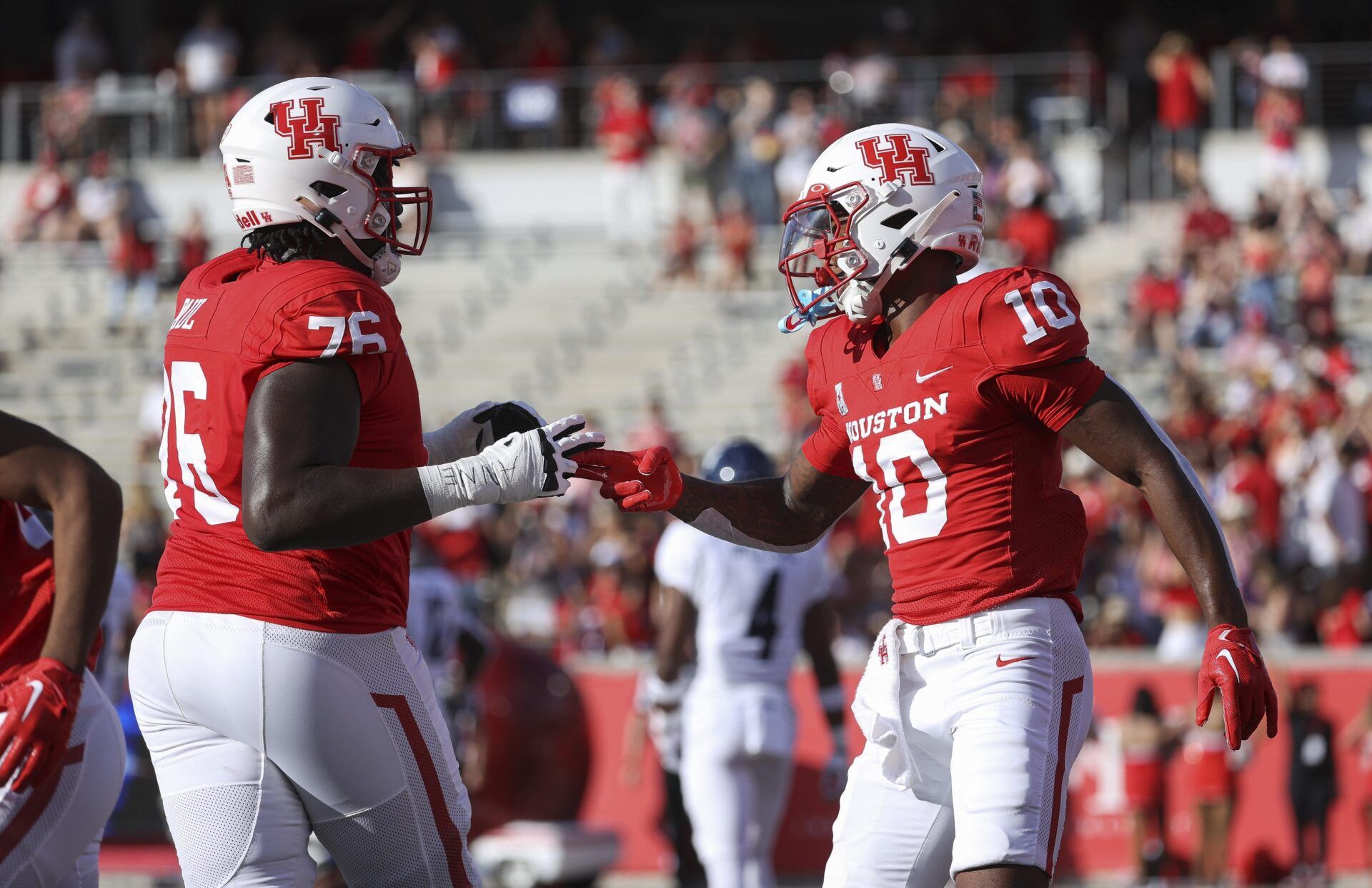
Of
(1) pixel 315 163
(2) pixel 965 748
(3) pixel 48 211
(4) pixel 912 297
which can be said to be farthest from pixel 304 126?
(3) pixel 48 211

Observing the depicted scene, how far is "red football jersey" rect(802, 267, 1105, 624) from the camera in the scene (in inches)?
157

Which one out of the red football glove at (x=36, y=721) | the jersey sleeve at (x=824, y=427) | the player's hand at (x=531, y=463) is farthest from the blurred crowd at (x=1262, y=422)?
the red football glove at (x=36, y=721)

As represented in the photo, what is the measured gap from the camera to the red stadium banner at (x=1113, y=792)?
9.48 m

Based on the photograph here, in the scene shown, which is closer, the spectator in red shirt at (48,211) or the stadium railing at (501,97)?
the stadium railing at (501,97)

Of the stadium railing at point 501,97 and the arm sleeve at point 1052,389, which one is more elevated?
the stadium railing at point 501,97

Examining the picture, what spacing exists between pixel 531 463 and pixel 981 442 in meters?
1.00

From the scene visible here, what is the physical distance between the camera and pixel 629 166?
17797mm

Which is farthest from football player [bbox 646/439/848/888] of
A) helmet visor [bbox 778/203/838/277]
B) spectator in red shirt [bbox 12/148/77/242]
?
spectator in red shirt [bbox 12/148/77/242]

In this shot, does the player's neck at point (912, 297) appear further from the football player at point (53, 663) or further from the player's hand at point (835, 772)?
the player's hand at point (835, 772)

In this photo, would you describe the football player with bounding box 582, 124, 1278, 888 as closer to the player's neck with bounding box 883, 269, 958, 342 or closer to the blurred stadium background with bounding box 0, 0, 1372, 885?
the player's neck with bounding box 883, 269, 958, 342

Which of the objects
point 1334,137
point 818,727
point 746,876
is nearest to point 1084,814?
point 818,727

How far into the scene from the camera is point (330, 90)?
3906mm

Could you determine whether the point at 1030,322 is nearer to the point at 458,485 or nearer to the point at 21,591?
the point at 458,485

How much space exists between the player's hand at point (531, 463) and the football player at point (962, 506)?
47 centimetres
